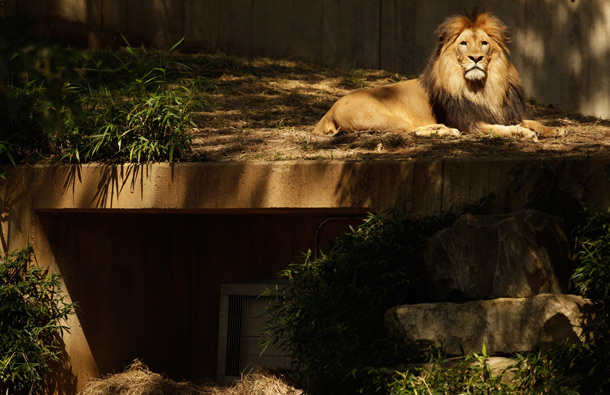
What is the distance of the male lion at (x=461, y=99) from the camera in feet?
19.2

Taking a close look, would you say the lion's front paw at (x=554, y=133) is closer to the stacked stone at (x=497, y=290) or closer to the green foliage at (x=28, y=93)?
the stacked stone at (x=497, y=290)

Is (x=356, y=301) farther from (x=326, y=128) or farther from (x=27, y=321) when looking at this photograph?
(x=27, y=321)

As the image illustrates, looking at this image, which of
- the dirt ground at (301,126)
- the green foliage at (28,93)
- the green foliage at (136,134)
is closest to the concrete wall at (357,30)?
the dirt ground at (301,126)

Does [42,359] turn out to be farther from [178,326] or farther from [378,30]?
[378,30]

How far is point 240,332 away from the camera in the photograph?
6.06 m

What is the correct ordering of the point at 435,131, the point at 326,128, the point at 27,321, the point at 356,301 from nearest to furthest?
the point at 356,301 → the point at 27,321 → the point at 435,131 → the point at 326,128

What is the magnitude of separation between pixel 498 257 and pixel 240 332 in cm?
263

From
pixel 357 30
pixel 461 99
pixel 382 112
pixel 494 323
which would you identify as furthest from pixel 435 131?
pixel 357 30

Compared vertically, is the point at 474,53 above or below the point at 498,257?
above

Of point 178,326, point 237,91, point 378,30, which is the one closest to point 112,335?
point 178,326

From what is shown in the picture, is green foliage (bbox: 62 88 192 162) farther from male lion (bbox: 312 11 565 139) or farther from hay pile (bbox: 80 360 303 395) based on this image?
hay pile (bbox: 80 360 303 395)

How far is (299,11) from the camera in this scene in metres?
9.17

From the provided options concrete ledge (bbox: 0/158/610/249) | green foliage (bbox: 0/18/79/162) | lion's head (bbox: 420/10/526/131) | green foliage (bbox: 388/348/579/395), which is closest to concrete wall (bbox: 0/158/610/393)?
concrete ledge (bbox: 0/158/610/249)

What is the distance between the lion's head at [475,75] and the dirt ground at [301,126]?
0.38 m
